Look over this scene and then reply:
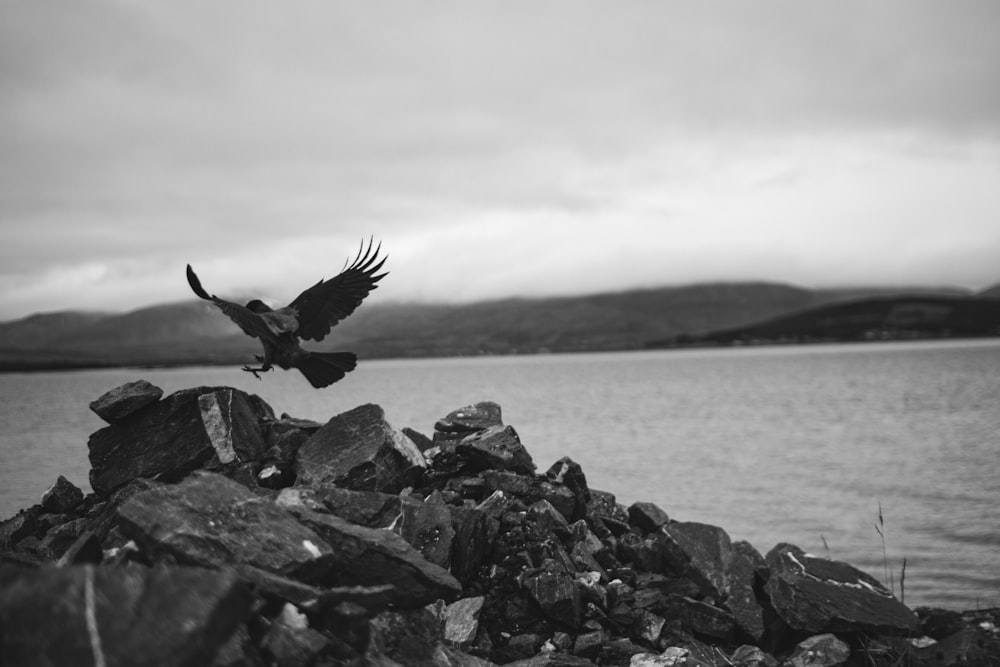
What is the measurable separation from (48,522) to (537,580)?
777cm

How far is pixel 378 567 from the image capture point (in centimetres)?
747

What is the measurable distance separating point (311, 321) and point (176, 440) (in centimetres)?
304

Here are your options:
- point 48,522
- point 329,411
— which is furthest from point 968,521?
point 329,411

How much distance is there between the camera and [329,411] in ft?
260

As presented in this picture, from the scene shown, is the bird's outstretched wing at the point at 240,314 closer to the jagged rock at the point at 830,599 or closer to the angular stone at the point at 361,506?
the angular stone at the point at 361,506

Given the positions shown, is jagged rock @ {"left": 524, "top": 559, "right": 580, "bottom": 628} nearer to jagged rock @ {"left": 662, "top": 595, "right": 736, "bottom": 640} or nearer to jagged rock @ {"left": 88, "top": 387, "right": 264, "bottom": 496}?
jagged rock @ {"left": 662, "top": 595, "right": 736, "bottom": 640}

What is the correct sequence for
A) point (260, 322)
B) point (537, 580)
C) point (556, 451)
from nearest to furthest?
point (260, 322) < point (537, 580) < point (556, 451)

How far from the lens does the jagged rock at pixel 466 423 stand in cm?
1505

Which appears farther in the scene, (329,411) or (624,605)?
(329,411)

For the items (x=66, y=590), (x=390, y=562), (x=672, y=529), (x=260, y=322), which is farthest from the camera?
(x=672, y=529)

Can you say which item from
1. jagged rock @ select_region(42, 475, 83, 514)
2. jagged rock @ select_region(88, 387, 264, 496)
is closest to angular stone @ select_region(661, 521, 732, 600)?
jagged rock @ select_region(88, 387, 264, 496)

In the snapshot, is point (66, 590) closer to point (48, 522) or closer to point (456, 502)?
point (456, 502)

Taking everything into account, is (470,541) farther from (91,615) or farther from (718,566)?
(91,615)

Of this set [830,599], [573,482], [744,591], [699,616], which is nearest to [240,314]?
[573,482]
